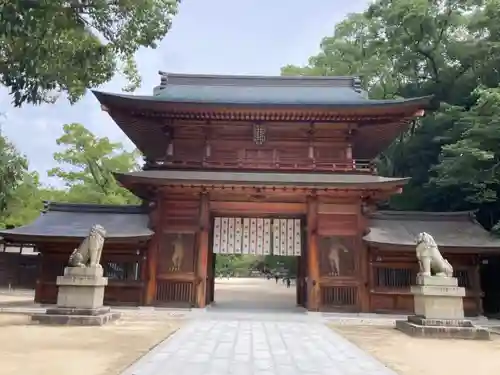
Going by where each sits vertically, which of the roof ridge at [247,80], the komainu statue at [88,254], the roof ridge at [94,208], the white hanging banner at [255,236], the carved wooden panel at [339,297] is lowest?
the carved wooden panel at [339,297]

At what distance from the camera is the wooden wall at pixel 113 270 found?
16016mm

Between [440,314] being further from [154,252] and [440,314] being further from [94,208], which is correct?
[94,208]

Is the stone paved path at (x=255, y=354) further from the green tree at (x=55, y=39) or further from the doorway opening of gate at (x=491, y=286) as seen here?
the doorway opening of gate at (x=491, y=286)

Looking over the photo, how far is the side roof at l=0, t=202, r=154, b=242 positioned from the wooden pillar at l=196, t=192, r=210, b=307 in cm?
185

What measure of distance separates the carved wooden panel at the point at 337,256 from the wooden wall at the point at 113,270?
636 cm

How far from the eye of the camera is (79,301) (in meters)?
12.2

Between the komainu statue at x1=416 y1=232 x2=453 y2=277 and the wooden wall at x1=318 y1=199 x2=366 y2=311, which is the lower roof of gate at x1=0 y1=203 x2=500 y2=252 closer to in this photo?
the wooden wall at x1=318 y1=199 x2=366 y2=311

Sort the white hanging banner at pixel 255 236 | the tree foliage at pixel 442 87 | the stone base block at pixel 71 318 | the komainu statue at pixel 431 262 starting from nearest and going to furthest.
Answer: the stone base block at pixel 71 318 → the komainu statue at pixel 431 262 → the white hanging banner at pixel 255 236 → the tree foliage at pixel 442 87

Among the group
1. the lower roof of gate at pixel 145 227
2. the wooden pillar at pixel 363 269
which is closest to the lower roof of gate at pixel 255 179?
the wooden pillar at pixel 363 269

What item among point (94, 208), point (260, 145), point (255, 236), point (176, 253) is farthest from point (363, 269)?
point (94, 208)

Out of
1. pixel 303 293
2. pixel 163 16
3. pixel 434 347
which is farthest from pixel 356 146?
pixel 434 347

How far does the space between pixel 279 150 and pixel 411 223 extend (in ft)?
19.3

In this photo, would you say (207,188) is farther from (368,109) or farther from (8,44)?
(8,44)

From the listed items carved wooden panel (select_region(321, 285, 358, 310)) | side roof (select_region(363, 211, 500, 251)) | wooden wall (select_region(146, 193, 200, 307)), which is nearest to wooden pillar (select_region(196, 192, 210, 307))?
wooden wall (select_region(146, 193, 200, 307))
